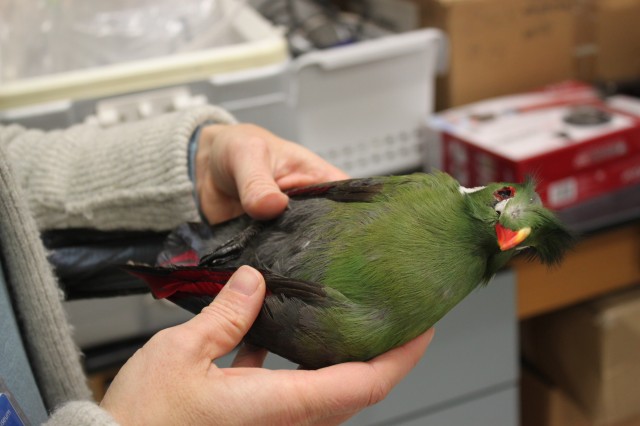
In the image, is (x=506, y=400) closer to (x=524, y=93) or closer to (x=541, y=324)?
(x=541, y=324)

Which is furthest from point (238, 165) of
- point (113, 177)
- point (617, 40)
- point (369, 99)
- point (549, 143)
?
point (617, 40)

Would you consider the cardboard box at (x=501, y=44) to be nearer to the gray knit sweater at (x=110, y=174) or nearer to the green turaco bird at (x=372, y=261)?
the gray knit sweater at (x=110, y=174)

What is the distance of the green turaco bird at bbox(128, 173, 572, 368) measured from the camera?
62 centimetres

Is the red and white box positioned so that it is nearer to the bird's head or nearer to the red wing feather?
the bird's head

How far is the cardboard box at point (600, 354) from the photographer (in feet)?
5.34

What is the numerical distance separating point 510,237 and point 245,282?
0.81 feet

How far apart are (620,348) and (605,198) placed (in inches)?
15.8

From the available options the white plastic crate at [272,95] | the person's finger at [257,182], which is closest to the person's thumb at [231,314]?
the person's finger at [257,182]

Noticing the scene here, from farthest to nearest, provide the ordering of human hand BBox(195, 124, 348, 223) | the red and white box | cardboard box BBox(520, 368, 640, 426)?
cardboard box BBox(520, 368, 640, 426) → the red and white box → human hand BBox(195, 124, 348, 223)

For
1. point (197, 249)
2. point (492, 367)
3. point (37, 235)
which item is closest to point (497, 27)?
point (492, 367)

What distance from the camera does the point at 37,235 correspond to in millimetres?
653

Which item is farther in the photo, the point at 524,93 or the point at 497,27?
the point at 524,93

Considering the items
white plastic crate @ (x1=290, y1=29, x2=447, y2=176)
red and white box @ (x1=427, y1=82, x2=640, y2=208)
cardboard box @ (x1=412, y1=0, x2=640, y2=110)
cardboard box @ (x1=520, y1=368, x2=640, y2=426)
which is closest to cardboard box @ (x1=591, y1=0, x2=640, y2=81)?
cardboard box @ (x1=412, y1=0, x2=640, y2=110)

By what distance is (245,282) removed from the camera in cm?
61
